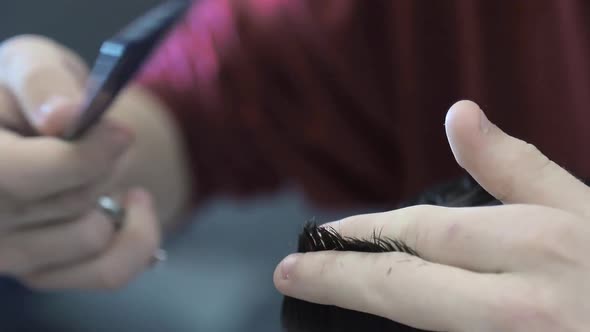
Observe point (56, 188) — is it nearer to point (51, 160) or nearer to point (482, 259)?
point (51, 160)

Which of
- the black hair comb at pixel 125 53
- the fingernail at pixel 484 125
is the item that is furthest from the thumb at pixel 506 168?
the black hair comb at pixel 125 53

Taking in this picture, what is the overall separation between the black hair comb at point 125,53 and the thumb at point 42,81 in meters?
0.04

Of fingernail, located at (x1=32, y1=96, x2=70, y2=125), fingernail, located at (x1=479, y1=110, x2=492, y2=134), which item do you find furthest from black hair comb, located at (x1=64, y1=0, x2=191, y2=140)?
fingernail, located at (x1=479, y1=110, x2=492, y2=134)

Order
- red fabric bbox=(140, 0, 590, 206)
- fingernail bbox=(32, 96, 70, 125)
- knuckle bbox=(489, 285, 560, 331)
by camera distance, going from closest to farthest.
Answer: knuckle bbox=(489, 285, 560, 331)
fingernail bbox=(32, 96, 70, 125)
red fabric bbox=(140, 0, 590, 206)

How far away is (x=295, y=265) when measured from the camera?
10.6 inches

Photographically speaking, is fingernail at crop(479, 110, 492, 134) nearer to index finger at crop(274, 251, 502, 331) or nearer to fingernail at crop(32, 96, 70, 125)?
index finger at crop(274, 251, 502, 331)

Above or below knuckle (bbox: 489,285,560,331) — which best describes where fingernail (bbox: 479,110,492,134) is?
above

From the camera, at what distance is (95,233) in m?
0.43

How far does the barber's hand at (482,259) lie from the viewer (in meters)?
0.23

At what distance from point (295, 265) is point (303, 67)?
12.2 inches

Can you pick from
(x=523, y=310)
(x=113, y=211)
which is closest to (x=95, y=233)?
(x=113, y=211)

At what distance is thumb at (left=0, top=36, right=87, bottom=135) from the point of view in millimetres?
377

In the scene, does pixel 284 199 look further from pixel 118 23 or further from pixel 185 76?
pixel 118 23

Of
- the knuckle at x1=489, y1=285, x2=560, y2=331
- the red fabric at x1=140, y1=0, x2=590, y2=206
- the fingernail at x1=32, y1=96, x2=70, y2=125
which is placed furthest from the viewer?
the red fabric at x1=140, y1=0, x2=590, y2=206
